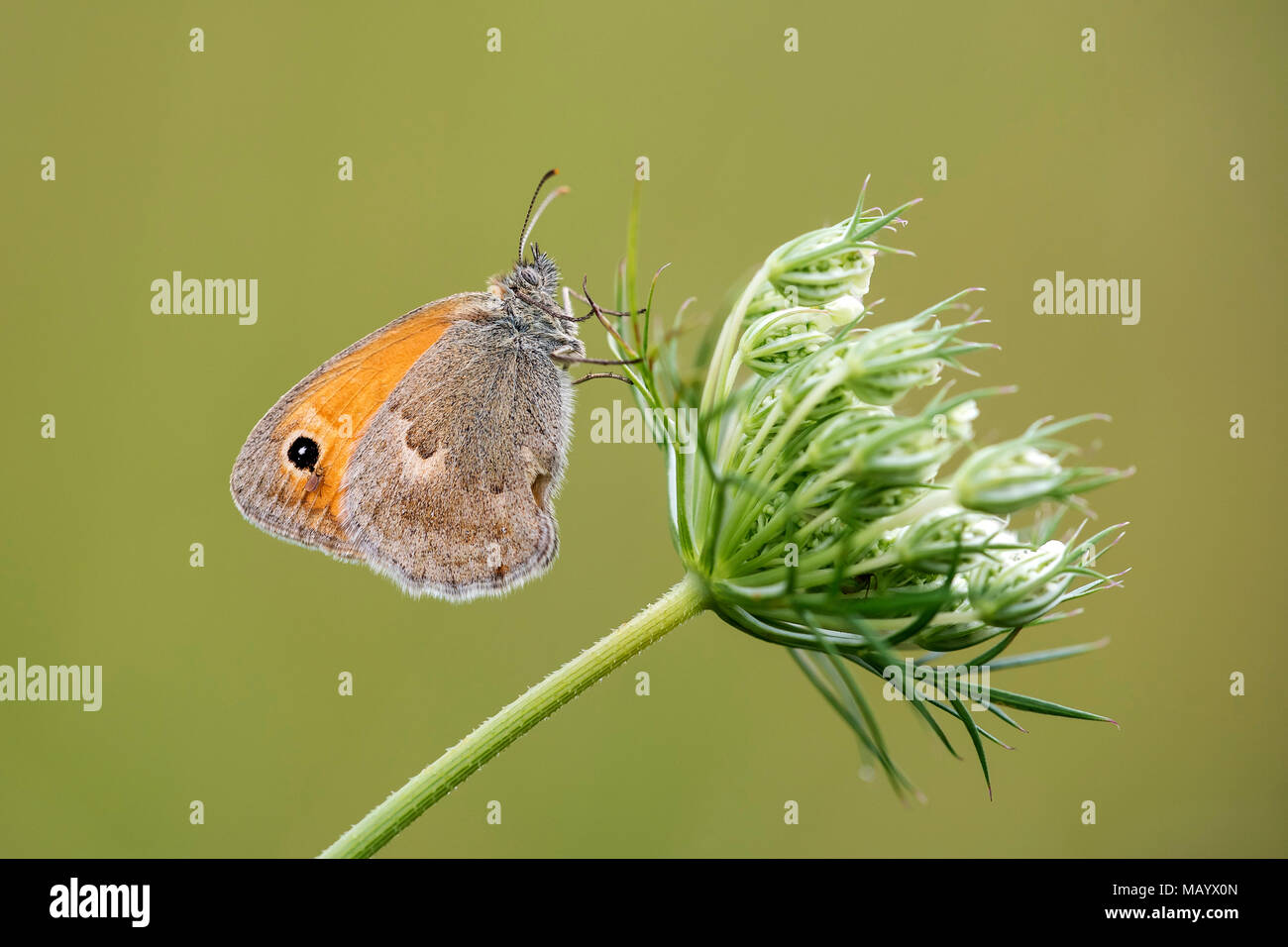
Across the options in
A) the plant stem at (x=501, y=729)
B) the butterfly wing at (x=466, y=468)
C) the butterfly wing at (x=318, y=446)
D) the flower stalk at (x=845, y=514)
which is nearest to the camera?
the plant stem at (x=501, y=729)

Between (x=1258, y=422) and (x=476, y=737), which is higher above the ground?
(x=1258, y=422)

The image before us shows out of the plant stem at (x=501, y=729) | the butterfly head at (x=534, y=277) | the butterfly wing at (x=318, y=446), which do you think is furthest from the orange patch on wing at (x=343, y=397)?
the plant stem at (x=501, y=729)

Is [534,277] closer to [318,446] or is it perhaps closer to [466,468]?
[466,468]

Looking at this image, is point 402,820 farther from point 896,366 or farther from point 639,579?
point 639,579

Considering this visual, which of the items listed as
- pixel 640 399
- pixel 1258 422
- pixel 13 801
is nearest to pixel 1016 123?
pixel 1258 422

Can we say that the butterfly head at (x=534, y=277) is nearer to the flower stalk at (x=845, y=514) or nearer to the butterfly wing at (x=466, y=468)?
the butterfly wing at (x=466, y=468)

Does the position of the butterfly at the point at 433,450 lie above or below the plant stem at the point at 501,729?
above

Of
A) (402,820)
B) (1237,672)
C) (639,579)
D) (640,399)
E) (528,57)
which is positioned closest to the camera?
(402,820)

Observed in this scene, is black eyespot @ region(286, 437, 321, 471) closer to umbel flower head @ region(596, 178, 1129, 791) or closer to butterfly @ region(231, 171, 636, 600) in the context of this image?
butterfly @ region(231, 171, 636, 600)
